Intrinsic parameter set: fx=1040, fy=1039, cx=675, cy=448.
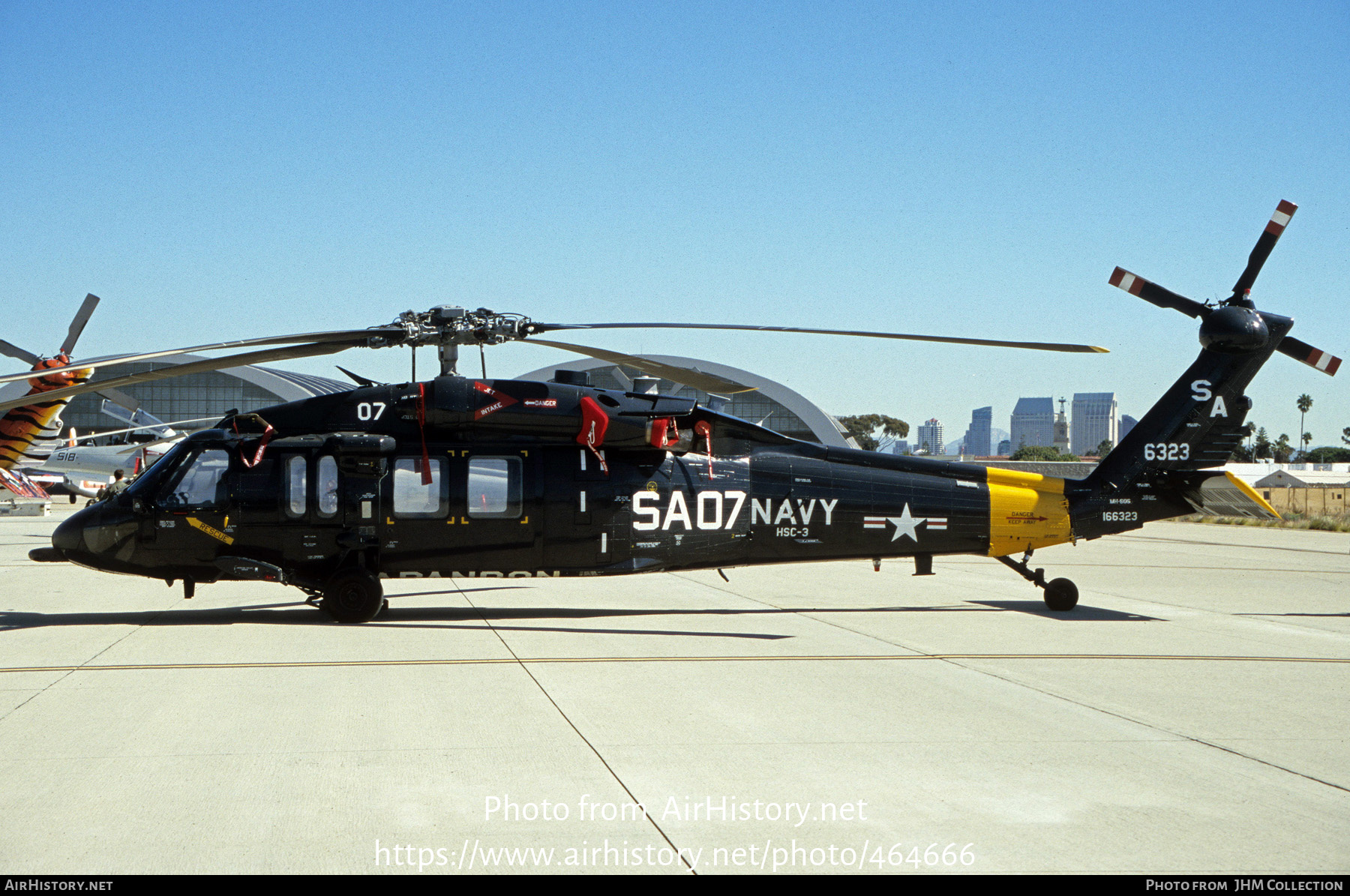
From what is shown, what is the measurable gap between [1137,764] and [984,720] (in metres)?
1.29

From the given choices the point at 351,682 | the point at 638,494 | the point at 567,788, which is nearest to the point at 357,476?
the point at 638,494

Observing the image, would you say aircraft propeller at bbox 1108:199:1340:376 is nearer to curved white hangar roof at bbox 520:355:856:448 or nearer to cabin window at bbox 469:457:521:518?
cabin window at bbox 469:457:521:518

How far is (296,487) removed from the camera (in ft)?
41.3

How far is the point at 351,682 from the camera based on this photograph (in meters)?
8.67

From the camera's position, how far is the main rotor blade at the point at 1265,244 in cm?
1330

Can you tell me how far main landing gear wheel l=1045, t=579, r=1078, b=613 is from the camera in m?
13.7

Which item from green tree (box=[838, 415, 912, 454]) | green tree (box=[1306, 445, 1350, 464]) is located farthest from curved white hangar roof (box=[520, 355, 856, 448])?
green tree (box=[1306, 445, 1350, 464])

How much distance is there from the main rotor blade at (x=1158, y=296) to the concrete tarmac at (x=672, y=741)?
4.13 metres

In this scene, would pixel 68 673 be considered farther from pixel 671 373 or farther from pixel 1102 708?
pixel 1102 708

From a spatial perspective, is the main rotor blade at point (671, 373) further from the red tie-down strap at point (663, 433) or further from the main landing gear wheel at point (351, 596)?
the main landing gear wheel at point (351, 596)

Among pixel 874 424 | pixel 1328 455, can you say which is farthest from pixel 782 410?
pixel 1328 455

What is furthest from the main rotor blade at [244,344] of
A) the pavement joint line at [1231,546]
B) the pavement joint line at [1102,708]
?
the pavement joint line at [1231,546]

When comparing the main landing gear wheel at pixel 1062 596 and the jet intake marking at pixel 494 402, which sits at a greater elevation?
the jet intake marking at pixel 494 402

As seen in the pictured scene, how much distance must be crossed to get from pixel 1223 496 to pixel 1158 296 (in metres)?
2.83
